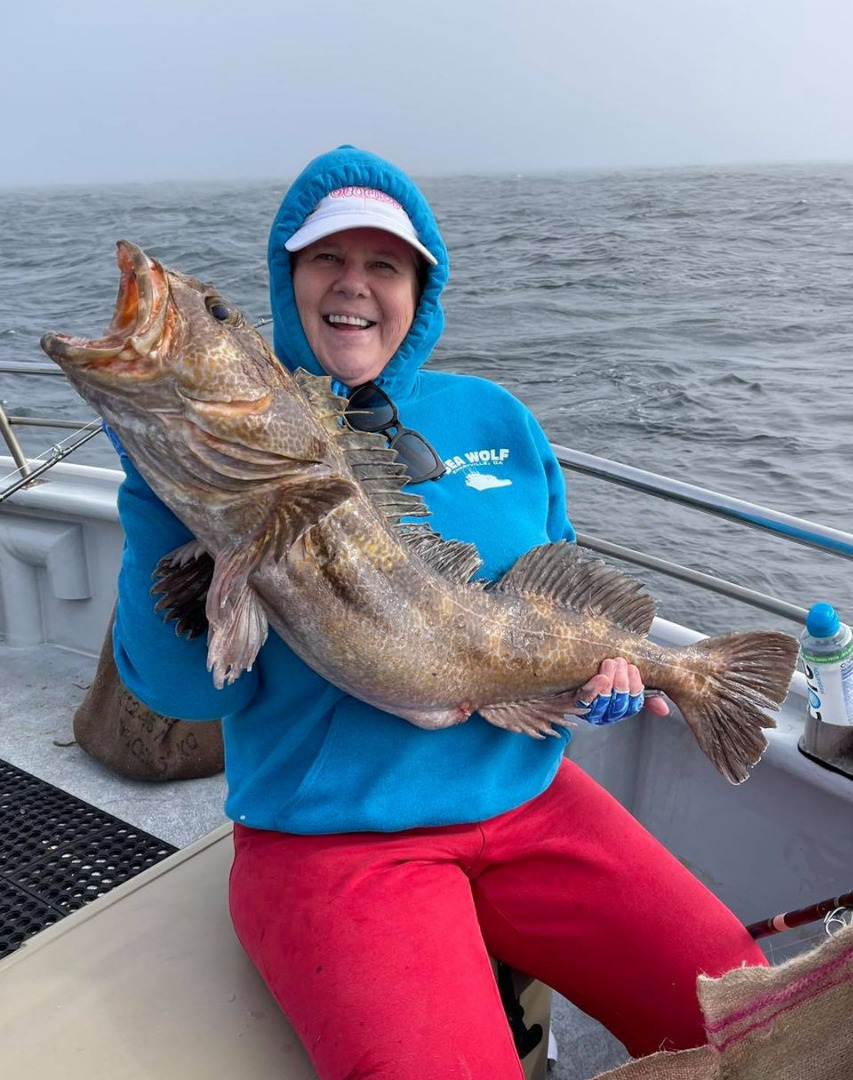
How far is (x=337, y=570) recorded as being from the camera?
2.05 m

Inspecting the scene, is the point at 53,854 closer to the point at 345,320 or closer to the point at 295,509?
the point at 295,509

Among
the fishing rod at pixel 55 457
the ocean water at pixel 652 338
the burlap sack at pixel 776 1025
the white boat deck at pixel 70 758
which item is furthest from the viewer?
the ocean water at pixel 652 338

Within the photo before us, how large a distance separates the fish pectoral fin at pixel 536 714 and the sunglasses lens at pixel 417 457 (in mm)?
591

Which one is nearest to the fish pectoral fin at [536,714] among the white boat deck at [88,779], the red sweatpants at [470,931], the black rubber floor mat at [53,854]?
the red sweatpants at [470,931]

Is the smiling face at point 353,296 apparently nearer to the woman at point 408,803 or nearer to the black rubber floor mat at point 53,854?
the woman at point 408,803

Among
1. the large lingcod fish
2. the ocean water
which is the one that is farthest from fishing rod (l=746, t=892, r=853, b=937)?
the ocean water

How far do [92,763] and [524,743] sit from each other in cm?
229

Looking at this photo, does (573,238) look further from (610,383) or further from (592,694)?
(592,694)

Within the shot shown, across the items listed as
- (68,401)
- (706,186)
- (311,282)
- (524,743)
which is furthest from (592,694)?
(706,186)

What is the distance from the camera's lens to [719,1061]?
1.68 meters

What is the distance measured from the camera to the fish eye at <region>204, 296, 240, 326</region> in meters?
1.88

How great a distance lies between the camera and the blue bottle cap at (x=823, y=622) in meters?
2.50

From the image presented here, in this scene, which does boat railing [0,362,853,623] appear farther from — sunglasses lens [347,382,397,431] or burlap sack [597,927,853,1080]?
burlap sack [597,927,853,1080]

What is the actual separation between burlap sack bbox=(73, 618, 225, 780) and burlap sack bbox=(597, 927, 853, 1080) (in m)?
2.45
